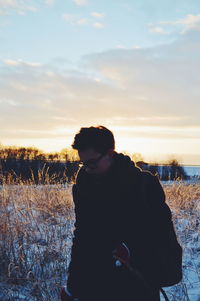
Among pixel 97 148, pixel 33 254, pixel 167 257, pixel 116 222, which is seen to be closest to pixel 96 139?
pixel 97 148

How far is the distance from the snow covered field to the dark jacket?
69.0 inches

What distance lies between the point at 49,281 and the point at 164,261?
2.55m

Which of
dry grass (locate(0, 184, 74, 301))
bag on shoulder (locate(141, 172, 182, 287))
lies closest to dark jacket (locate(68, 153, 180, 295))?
bag on shoulder (locate(141, 172, 182, 287))

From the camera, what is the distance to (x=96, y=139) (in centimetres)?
199

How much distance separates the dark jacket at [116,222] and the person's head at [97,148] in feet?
0.16

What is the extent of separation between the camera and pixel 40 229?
5191 mm

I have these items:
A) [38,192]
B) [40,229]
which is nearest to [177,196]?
[38,192]

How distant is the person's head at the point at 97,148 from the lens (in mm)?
1987

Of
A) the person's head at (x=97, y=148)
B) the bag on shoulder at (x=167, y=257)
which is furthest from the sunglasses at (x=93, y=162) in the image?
the bag on shoulder at (x=167, y=257)

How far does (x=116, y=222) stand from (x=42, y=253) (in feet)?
8.87

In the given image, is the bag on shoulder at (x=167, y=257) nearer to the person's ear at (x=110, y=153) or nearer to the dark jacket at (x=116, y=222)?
the dark jacket at (x=116, y=222)

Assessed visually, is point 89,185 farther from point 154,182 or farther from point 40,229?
point 40,229

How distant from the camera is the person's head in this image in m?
1.99

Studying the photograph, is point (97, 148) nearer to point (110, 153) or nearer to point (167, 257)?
point (110, 153)
